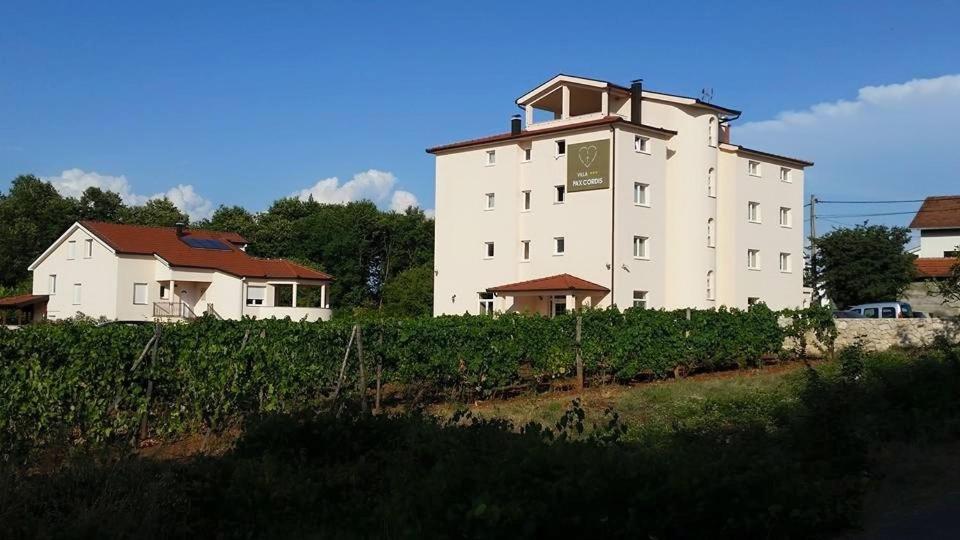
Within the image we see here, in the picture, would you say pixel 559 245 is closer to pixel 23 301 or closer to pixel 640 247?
pixel 640 247

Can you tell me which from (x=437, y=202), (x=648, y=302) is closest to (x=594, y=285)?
(x=648, y=302)

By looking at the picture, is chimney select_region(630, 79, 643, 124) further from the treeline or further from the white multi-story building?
the treeline

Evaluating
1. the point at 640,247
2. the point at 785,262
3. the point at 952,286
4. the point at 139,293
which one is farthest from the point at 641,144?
the point at 139,293

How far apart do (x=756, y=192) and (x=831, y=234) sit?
27.3ft

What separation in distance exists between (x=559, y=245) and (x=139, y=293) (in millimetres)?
28345

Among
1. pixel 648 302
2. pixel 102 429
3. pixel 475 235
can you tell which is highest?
pixel 475 235

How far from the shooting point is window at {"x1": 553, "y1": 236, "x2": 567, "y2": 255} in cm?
4356

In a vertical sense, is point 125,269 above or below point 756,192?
below

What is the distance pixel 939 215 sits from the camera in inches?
2763

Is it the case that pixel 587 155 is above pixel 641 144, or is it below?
below

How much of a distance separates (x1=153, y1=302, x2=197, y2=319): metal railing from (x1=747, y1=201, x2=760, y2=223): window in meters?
32.5

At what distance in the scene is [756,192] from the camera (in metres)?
47.8

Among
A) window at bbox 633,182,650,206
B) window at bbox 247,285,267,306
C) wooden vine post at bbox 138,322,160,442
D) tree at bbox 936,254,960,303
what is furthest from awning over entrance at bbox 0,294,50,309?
tree at bbox 936,254,960,303

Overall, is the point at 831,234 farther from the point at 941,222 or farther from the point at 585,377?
the point at 585,377
